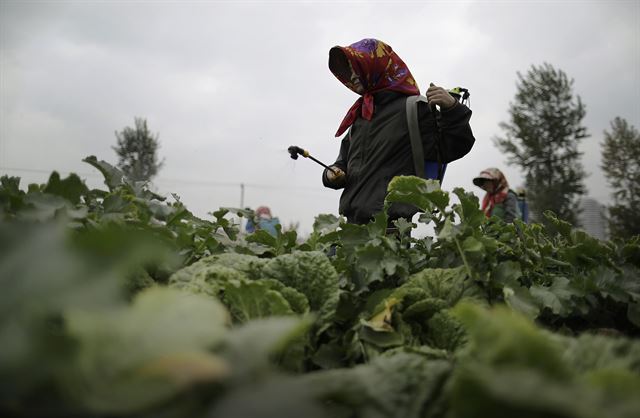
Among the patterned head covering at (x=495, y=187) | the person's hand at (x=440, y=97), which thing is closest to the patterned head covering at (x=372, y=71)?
the person's hand at (x=440, y=97)

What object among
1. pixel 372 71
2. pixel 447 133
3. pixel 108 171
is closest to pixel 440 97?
pixel 447 133

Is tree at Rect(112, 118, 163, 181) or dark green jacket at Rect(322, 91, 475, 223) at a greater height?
tree at Rect(112, 118, 163, 181)

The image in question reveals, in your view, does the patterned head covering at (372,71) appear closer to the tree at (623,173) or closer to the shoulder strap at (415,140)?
the shoulder strap at (415,140)

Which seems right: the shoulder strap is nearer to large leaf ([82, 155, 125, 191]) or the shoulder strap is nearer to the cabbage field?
the cabbage field

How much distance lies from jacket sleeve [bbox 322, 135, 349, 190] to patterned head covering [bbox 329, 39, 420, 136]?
20 centimetres

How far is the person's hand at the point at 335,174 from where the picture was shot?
3.07 meters

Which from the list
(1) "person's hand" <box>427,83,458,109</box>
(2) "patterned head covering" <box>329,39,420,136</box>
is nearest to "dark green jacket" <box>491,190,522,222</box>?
(2) "patterned head covering" <box>329,39,420,136</box>

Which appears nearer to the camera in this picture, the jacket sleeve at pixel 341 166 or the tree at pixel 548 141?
the jacket sleeve at pixel 341 166

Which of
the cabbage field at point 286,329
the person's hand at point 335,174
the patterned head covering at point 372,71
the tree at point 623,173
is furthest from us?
the tree at point 623,173

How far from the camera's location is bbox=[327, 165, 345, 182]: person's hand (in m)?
3.07

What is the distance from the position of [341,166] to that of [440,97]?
1.00m

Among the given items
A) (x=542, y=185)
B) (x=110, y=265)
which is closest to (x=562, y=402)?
(x=110, y=265)

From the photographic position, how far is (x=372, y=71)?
3219 millimetres

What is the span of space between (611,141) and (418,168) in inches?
1012
